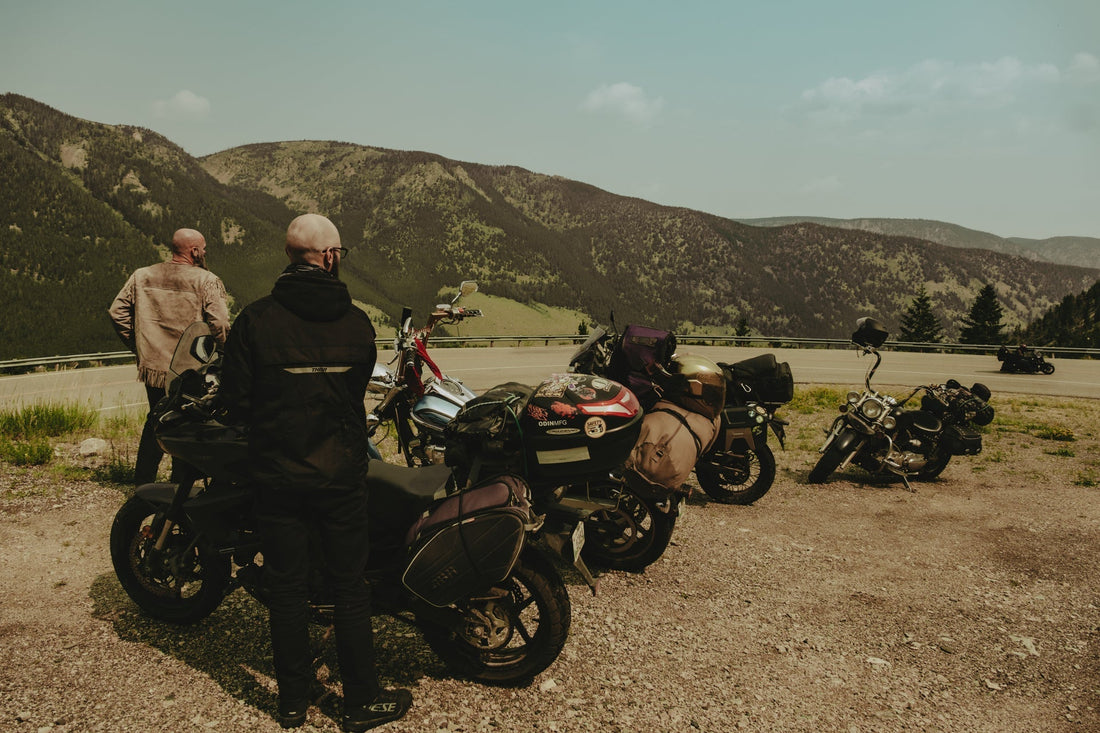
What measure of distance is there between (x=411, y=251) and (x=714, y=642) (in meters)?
161

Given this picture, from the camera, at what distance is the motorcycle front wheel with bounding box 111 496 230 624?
3.71 m

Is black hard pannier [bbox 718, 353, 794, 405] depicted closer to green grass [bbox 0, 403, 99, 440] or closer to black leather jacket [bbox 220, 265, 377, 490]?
black leather jacket [bbox 220, 265, 377, 490]

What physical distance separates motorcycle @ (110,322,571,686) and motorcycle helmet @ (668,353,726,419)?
2037 millimetres

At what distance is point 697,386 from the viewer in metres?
4.89

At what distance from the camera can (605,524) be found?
15.9 ft

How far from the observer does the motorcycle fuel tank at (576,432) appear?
3443 millimetres

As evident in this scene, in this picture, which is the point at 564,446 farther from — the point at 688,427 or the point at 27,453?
the point at 27,453

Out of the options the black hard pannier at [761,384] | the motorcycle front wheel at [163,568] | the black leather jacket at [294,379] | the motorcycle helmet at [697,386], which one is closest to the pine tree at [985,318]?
the black hard pannier at [761,384]

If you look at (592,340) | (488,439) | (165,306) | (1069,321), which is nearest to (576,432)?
(488,439)

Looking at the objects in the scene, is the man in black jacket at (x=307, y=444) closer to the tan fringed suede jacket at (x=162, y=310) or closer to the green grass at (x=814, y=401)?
the tan fringed suede jacket at (x=162, y=310)

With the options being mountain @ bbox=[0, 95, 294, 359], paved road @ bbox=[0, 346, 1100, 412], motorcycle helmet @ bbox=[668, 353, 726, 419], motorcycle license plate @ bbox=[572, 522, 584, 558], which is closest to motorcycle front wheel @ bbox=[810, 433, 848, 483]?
motorcycle helmet @ bbox=[668, 353, 726, 419]

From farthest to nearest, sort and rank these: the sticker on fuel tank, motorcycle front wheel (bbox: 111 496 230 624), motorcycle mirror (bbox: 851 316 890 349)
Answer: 1. motorcycle mirror (bbox: 851 316 890 349)
2. motorcycle front wheel (bbox: 111 496 230 624)
3. the sticker on fuel tank

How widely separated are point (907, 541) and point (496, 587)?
4219 mm

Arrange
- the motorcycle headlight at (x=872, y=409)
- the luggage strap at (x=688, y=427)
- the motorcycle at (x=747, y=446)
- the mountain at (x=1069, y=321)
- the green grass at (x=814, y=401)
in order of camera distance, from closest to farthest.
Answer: the luggage strap at (x=688, y=427), the motorcycle at (x=747, y=446), the motorcycle headlight at (x=872, y=409), the green grass at (x=814, y=401), the mountain at (x=1069, y=321)
